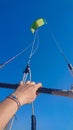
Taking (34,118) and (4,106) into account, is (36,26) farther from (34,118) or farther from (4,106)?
(4,106)

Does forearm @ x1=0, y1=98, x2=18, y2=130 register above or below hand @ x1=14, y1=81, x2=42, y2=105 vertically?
below

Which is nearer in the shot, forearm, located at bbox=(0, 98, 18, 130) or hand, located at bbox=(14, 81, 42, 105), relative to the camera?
forearm, located at bbox=(0, 98, 18, 130)

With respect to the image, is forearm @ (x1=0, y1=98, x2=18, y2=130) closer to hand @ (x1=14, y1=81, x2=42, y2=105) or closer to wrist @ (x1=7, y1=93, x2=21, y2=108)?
wrist @ (x1=7, y1=93, x2=21, y2=108)

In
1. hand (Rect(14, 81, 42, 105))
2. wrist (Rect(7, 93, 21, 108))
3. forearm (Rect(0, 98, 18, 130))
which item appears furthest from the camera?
hand (Rect(14, 81, 42, 105))

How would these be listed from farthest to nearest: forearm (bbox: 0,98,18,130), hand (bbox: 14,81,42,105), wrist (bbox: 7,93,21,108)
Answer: hand (bbox: 14,81,42,105)
wrist (bbox: 7,93,21,108)
forearm (bbox: 0,98,18,130)

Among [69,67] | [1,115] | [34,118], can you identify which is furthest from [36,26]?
[1,115]

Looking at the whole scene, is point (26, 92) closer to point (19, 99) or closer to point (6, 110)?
point (19, 99)

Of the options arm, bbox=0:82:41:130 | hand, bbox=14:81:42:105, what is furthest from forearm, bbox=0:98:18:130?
hand, bbox=14:81:42:105

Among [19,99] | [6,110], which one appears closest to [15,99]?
[19,99]
